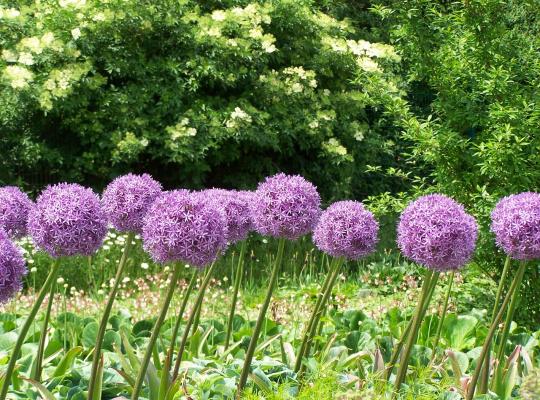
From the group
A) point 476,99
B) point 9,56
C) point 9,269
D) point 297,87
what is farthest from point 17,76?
point 9,269

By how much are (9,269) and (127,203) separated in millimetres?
642

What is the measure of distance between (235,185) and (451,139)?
12.5ft

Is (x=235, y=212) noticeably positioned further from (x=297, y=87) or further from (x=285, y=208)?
(x=297, y=87)

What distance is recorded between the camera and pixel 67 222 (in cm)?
274

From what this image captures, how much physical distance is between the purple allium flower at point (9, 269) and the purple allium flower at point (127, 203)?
1.74 ft

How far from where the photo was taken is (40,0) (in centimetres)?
877

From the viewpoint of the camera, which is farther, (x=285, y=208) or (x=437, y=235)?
(x=285, y=208)

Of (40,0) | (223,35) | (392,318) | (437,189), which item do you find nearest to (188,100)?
(223,35)

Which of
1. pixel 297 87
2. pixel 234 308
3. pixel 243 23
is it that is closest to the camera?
pixel 234 308

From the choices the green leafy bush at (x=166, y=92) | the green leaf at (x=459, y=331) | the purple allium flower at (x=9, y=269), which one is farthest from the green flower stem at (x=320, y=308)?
the green leafy bush at (x=166, y=92)

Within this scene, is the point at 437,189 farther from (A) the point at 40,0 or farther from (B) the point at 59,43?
(A) the point at 40,0

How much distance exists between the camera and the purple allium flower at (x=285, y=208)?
10.5 ft

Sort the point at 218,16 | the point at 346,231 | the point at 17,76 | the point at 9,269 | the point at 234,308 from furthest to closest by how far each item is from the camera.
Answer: the point at 218,16, the point at 17,76, the point at 234,308, the point at 346,231, the point at 9,269

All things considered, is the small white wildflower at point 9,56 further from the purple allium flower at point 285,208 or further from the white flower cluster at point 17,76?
the purple allium flower at point 285,208
